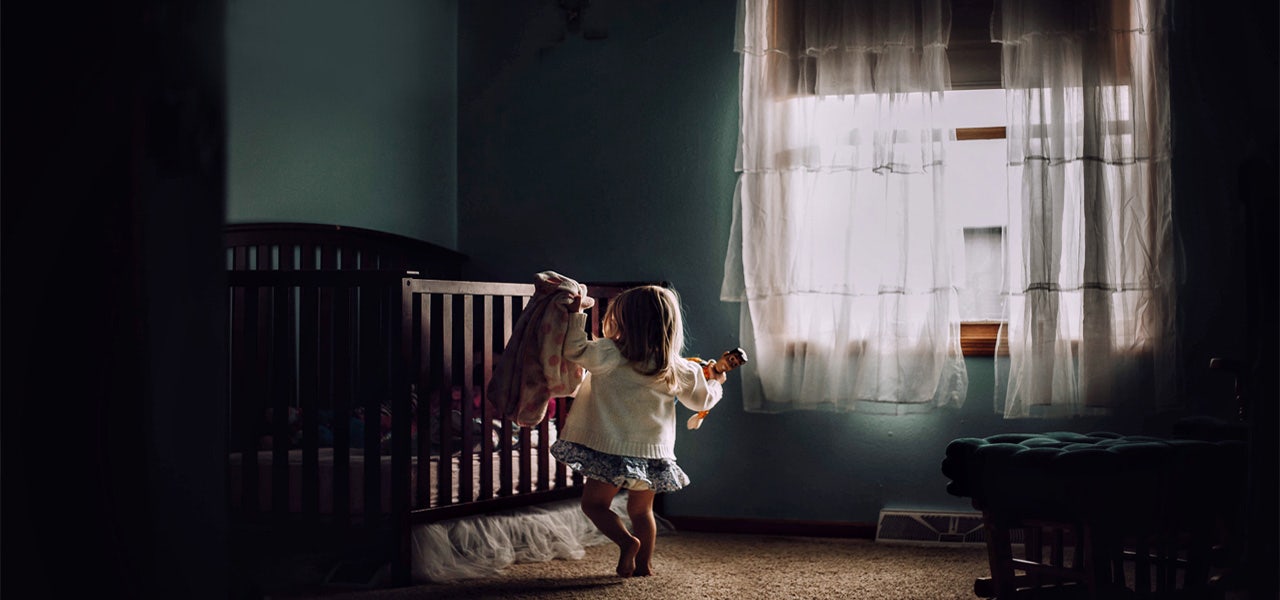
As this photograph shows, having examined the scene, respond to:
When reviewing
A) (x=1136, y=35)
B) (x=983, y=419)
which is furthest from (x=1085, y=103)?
(x=983, y=419)

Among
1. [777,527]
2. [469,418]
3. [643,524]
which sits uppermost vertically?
[469,418]

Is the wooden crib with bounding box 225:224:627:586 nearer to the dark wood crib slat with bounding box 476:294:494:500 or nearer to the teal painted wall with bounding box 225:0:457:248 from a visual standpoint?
the dark wood crib slat with bounding box 476:294:494:500

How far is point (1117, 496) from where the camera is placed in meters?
1.64

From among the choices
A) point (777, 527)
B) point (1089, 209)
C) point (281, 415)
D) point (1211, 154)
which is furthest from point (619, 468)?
point (1211, 154)

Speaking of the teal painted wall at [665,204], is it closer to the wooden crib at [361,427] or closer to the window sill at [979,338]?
the window sill at [979,338]

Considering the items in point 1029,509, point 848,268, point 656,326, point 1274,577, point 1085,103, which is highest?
point 1085,103

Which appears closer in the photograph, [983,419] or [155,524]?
[155,524]

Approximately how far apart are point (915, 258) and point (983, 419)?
52cm

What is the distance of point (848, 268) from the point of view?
108 inches

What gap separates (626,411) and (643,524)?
289mm

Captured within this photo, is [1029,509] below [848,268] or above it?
below

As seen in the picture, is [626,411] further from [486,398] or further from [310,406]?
[310,406]

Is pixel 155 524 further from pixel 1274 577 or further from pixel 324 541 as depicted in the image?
pixel 324 541

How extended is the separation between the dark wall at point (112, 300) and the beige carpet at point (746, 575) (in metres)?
1.80
